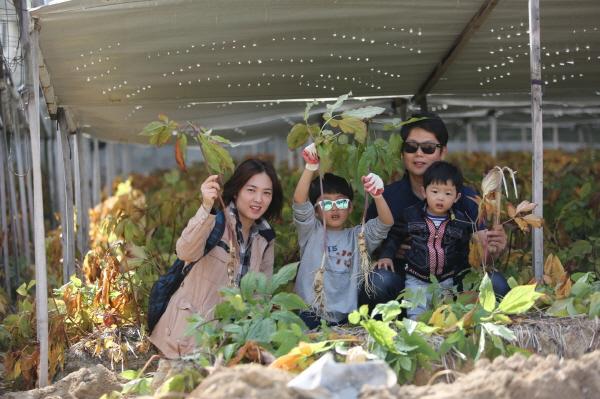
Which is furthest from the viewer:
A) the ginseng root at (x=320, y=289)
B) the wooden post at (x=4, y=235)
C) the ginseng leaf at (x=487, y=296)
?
the wooden post at (x=4, y=235)

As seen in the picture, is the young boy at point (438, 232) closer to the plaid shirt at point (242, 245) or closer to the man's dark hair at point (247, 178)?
the man's dark hair at point (247, 178)

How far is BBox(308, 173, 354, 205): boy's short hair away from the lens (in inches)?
181

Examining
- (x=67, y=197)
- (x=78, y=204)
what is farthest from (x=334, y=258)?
(x=78, y=204)

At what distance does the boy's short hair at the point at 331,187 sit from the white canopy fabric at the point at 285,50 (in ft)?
2.96

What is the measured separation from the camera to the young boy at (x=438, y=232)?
445cm

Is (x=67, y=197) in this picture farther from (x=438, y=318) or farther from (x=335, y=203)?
(x=438, y=318)

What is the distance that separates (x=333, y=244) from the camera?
4.61m

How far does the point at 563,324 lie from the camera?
388 centimetres

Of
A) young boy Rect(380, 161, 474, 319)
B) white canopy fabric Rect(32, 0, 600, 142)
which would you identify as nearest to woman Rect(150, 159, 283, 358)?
young boy Rect(380, 161, 474, 319)

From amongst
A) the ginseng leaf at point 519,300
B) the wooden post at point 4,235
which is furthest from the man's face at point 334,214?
the wooden post at point 4,235

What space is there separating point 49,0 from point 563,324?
9.70ft

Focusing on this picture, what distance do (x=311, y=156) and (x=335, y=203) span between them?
0.32m

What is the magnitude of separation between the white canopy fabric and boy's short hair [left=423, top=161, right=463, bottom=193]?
36.8 inches

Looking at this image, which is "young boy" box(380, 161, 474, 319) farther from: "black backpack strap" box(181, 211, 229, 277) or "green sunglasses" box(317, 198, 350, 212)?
"black backpack strap" box(181, 211, 229, 277)
